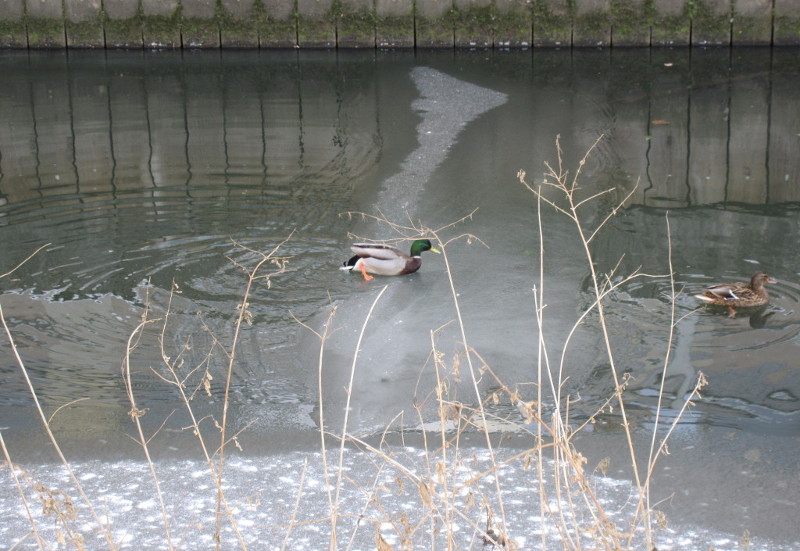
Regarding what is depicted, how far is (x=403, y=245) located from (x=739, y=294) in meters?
2.85

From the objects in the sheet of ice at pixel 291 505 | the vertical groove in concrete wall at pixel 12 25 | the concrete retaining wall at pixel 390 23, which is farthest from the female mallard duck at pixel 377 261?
the vertical groove in concrete wall at pixel 12 25

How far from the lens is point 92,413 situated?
5371 millimetres

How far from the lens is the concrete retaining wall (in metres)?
15.7

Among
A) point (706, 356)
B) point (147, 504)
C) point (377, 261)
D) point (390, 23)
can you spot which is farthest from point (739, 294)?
point (390, 23)

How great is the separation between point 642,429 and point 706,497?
72cm

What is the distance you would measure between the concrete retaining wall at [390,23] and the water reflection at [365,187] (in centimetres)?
49

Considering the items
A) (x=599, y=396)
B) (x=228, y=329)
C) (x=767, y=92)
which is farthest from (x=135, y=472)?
(x=767, y=92)

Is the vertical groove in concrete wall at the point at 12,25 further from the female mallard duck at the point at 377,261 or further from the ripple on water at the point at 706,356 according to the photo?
the ripple on water at the point at 706,356

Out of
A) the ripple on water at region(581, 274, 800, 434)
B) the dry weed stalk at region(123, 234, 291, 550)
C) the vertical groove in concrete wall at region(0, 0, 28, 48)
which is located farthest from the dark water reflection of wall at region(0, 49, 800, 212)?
the dry weed stalk at region(123, 234, 291, 550)

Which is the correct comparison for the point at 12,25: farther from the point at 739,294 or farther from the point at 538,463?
the point at 538,463

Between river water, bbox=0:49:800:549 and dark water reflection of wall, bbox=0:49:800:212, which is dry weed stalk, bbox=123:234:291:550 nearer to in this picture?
river water, bbox=0:49:800:549

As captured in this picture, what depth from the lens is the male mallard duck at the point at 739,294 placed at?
634cm

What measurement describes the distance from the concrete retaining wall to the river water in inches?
61.3

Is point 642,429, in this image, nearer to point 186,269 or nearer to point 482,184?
point 186,269
